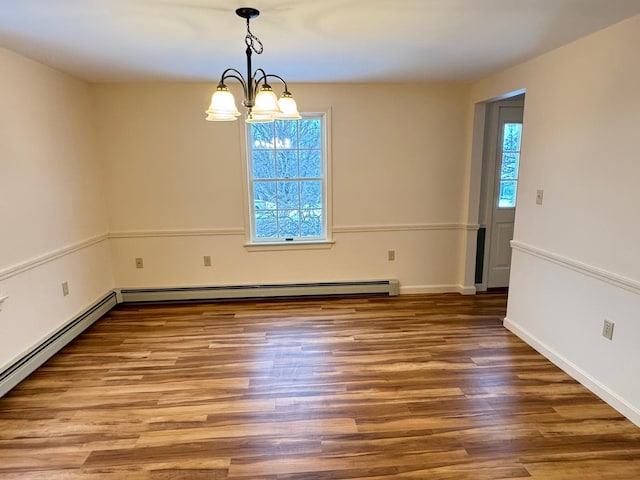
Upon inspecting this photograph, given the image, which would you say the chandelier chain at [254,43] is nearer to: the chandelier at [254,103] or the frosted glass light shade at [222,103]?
the chandelier at [254,103]

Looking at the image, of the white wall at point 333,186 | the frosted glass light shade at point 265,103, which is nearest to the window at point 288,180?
the white wall at point 333,186

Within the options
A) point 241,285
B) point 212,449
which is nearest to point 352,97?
point 241,285

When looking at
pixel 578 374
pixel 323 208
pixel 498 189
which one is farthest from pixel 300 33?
pixel 498 189

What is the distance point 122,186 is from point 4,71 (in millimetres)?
1504

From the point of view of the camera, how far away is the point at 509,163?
4312 millimetres

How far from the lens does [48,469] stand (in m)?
1.90

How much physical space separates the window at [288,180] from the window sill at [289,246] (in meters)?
0.07

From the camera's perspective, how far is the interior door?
421 centimetres

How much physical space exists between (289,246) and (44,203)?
2202 millimetres

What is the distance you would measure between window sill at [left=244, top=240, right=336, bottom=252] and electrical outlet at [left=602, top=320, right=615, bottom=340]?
2506mm

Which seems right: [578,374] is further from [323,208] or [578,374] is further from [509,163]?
[323,208]

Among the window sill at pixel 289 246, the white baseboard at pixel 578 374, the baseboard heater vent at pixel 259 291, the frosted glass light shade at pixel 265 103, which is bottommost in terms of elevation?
the white baseboard at pixel 578 374

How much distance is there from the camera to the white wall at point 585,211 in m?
2.22

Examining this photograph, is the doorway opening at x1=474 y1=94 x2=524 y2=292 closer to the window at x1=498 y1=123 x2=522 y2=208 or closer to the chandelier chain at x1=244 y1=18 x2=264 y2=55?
the window at x1=498 y1=123 x2=522 y2=208
